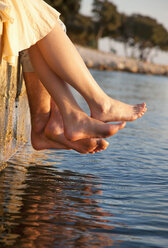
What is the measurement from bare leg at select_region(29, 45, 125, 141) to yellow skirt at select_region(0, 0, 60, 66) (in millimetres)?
168

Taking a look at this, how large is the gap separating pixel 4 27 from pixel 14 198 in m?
0.85

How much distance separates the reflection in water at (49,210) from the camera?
1687 millimetres

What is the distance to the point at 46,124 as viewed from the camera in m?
2.61

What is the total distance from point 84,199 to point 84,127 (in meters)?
0.39

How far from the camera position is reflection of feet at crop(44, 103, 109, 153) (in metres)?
2.49

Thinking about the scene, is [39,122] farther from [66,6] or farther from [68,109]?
[66,6]

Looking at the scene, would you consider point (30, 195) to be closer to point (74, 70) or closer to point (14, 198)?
point (14, 198)

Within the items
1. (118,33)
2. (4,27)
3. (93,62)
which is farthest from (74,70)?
(118,33)

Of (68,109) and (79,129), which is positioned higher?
(68,109)

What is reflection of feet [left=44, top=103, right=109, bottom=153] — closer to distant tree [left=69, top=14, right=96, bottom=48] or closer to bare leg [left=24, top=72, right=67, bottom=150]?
bare leg [left=24, top=72, right=67, bottom=150]

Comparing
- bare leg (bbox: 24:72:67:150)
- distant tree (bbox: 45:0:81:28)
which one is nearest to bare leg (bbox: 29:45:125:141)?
bare leg (bbox: 24:72:67:150)

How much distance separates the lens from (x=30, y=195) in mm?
2221

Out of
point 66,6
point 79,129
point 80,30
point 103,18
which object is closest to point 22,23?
point 79,129

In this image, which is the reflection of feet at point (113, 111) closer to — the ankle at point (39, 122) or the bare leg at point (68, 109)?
the bare leg at point (68, 109)
